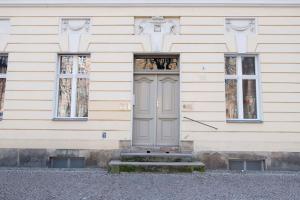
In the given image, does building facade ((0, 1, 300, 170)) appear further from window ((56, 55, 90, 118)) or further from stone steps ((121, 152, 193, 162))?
stone steps ((121, 152, 193, 162))

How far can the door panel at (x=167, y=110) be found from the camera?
29.1 ft

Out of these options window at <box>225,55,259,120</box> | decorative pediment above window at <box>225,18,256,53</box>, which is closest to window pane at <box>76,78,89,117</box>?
window at <box>225,55,259,120</box>

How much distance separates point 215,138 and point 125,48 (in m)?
3.60

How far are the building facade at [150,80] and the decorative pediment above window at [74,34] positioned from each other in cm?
3

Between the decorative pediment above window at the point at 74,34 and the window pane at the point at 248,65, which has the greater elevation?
the decorative pediment above window at the point at 74,34

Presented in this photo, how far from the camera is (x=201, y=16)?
29.5 ft

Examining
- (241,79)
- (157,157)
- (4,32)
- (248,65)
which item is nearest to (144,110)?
(157,157)

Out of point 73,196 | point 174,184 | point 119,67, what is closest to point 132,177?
point 174,184

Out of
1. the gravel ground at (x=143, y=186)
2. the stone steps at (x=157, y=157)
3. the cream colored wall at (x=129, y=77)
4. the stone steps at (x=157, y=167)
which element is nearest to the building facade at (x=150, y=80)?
the cream colored wall at (x=129, y=77)

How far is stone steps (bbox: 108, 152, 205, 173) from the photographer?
725 cm

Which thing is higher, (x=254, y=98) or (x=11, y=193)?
(x=254, y=98)

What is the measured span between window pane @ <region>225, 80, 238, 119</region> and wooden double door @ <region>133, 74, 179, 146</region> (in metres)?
1.44

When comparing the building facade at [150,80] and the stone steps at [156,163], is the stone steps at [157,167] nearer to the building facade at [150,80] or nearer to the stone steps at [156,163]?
the stone steps at [156,163]

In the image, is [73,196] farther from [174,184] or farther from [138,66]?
[138,66]
